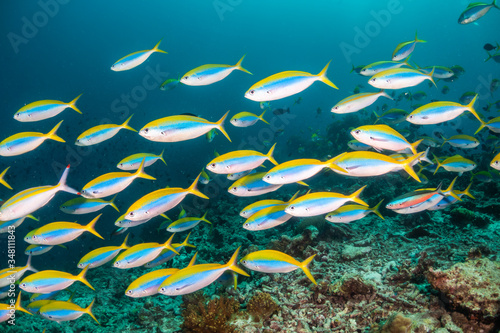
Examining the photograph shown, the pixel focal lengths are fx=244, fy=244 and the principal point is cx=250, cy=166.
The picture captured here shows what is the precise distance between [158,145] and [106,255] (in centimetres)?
2708

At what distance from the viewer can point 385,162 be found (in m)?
2.80

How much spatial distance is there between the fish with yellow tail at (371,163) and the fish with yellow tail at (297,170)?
6.4 inches

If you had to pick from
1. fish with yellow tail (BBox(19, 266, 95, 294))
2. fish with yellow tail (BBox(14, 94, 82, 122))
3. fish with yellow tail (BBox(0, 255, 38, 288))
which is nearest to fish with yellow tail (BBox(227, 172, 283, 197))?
fish with yellow tail (BBox(19, 266, 95, 294))

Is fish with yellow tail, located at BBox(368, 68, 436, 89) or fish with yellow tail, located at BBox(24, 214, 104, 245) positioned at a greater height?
fish with yellow tail, located at BBox(368, 68, 436, 89)

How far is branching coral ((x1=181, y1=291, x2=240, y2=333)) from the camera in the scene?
3.39m

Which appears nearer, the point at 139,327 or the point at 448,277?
the point at 448,277

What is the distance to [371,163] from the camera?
285 cm

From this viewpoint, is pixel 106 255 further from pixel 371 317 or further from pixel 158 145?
pixel 158 145

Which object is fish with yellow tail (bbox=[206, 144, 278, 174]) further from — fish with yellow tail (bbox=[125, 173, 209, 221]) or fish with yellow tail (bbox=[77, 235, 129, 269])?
fish with yellow tail (bbox=[77, 235, 129, 269])

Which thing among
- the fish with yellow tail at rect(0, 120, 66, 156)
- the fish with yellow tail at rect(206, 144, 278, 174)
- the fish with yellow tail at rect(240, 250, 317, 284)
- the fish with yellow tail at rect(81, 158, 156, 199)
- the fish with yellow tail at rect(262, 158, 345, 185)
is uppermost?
the fish with yellow tail at rect(0, 120, 66, 156)

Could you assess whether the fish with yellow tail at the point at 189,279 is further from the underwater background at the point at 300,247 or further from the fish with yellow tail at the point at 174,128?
the fish with yellow tail at the point at 174,128

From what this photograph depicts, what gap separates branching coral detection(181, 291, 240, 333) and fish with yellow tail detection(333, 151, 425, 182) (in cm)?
263

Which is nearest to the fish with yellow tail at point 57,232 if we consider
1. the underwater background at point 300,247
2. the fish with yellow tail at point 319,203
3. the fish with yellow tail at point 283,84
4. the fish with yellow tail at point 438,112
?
the underwater background at point 300,247

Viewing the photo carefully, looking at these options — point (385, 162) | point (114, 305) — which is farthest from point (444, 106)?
point (114, 305)
